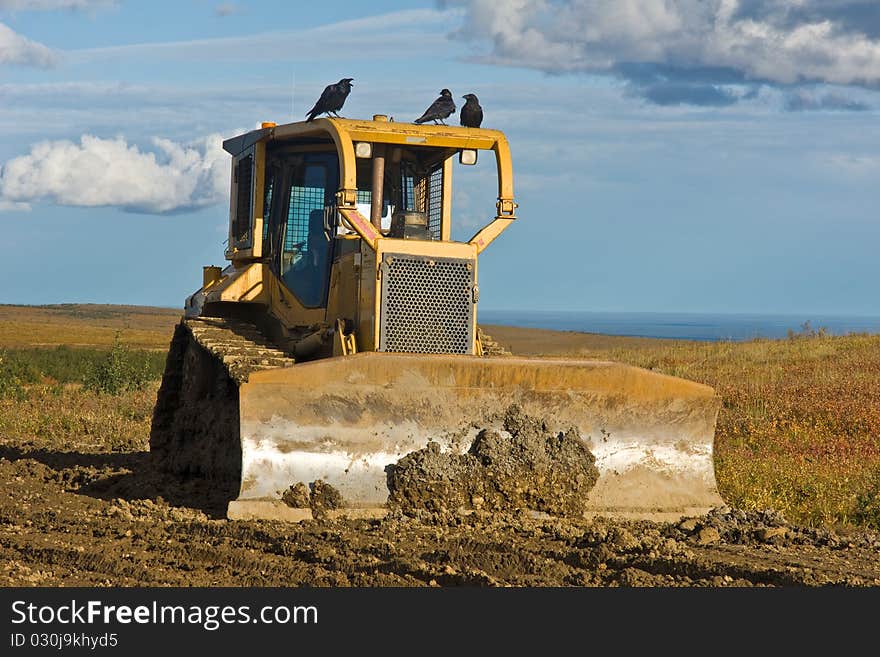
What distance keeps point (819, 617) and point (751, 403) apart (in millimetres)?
12016

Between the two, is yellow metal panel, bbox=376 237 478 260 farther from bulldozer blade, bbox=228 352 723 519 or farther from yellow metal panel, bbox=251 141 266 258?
yellow metal panel, bbox=251 141 266 258

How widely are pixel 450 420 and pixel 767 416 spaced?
8.31 metres

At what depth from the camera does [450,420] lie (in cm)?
877

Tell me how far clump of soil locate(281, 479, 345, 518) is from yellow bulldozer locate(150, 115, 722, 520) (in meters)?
0.04

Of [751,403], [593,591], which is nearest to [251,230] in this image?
[593,591]

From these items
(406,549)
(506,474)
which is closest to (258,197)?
(506,474)

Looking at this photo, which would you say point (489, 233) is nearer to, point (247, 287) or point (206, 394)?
A: point (247, 287)

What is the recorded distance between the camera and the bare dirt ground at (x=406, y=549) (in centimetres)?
657

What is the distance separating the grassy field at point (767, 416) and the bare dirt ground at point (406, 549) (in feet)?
4.02

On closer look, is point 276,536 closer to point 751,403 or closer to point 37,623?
point 37,623

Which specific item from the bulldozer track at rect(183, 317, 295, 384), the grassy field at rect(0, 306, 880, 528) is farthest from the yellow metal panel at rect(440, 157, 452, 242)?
the grassy field at rect(0, 306, 880, 528)

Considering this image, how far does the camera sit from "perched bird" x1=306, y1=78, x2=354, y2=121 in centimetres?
991

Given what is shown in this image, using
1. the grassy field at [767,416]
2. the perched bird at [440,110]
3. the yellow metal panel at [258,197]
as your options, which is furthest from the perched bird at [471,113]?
the grassy field at [767,416]

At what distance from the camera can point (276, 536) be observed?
7.64m
